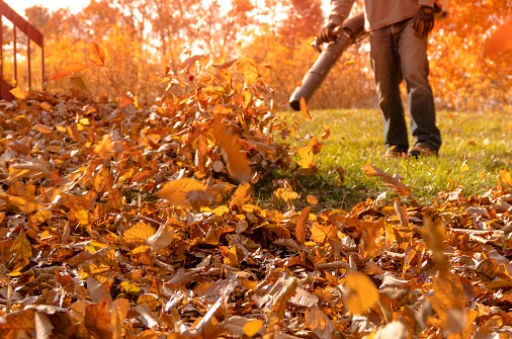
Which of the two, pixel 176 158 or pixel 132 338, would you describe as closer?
pixel 132 338

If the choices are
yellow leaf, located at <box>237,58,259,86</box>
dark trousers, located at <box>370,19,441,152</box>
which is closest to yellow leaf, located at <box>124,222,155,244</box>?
yellow leaf, located at <box>237,58,259,86</box>

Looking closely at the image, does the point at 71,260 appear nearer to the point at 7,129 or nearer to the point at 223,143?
the point at 223,143

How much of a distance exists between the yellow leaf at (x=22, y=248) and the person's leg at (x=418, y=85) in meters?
3.22

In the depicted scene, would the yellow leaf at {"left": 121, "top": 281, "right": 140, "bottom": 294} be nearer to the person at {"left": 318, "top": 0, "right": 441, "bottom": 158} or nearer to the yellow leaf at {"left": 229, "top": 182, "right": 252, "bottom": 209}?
the yellow leaf at {"left": 229, "top": 182, "right": 252, "bottom": 209}

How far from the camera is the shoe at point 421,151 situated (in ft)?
14.0

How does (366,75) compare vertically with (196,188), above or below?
above

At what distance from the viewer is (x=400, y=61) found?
459 cm

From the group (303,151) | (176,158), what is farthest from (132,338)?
(176,158)

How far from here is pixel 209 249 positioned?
6.73 ft

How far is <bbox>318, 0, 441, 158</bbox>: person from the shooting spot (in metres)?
4.30

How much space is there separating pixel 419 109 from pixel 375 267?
2888 millimetres

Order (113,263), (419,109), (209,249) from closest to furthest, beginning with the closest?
(113,263)
(209,249)
(419,109)

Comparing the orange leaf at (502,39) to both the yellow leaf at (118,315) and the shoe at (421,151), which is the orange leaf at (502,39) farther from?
the shoe at (421,151)

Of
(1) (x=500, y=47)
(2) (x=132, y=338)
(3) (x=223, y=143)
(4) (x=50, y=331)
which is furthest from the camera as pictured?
(2) (x=132, y=338)
